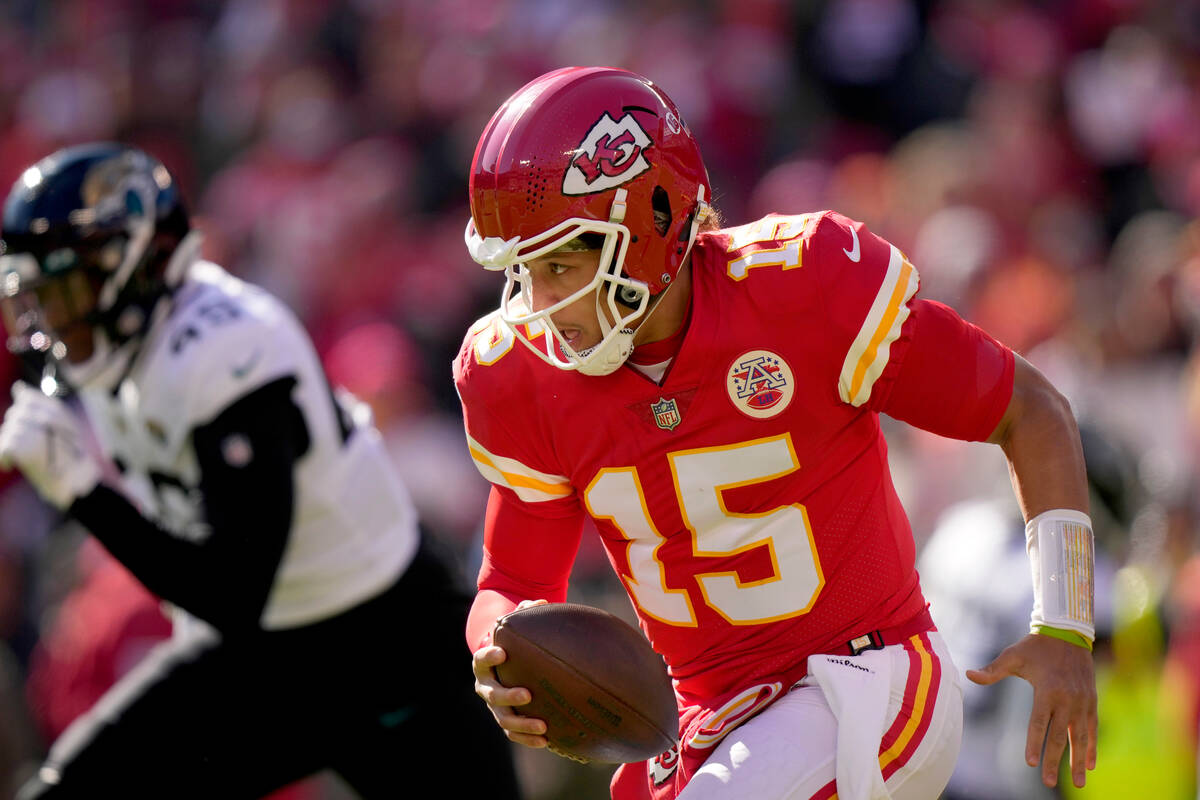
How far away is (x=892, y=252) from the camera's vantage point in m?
2.74

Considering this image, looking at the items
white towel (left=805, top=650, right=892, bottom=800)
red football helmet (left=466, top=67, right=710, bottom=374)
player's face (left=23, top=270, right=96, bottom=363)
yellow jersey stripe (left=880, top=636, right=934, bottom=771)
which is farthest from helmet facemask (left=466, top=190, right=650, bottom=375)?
player's face (left=23, top=270, right=96, bottom=363)

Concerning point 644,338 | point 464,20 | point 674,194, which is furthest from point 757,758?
point 464,20

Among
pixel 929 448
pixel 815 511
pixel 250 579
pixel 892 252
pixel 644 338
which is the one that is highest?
pixel 892 252

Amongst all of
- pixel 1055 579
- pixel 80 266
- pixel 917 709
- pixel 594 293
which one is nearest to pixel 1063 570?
pixel 1055 579

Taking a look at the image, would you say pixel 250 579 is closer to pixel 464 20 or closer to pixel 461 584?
pixel 461 584

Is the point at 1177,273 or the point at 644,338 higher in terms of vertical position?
the point at 644,338

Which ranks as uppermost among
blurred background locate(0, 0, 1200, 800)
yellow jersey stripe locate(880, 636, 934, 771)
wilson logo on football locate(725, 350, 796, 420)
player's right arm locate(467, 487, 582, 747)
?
wilson logo on football locate(725, 350, 796, 420)

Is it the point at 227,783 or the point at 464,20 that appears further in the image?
the point at 464,20

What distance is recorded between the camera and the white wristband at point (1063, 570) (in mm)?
2598

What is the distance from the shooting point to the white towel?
101 inches

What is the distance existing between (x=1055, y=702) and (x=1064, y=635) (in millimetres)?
120

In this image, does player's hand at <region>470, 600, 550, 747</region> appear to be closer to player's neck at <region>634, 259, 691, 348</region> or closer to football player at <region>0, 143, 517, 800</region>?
player's neck at <region>634, 259, 691, 348</region>

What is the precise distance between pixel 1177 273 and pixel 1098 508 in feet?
6.50

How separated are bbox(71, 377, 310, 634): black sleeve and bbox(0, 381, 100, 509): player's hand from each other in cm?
5
